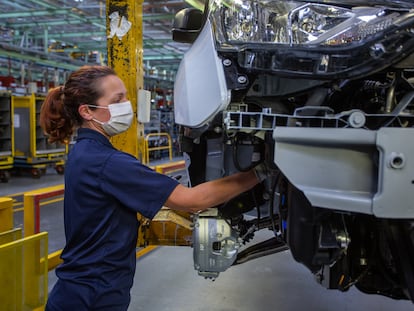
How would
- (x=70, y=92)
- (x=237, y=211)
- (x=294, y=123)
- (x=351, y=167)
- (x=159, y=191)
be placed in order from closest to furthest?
(x=351, y=167) < (x=294, y=123) < (x=159, y=191) < (x=70, y=92) < (x=237, y=211)

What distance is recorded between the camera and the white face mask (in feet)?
5.87

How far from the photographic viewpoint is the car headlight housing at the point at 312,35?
141 cm

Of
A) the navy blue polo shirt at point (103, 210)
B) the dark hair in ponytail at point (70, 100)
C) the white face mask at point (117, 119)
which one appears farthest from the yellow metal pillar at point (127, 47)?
the navy blue polo shirt at point (103, 210)

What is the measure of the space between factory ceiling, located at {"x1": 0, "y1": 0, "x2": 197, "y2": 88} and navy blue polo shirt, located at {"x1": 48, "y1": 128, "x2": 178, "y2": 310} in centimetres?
717

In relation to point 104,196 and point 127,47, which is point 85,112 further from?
Result: point 127,47

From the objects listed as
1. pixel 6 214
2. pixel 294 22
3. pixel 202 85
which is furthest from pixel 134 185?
pixel 6 214

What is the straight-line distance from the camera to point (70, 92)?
1.78 metres

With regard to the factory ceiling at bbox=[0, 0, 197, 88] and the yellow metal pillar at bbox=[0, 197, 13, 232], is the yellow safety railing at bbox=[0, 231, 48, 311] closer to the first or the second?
the yellow metal pillar at bbox=[0, 197, 13, 232]

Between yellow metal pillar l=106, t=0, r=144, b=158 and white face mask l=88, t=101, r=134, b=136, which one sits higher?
yellow metal pillar l=106, t=0, r=144, b=158

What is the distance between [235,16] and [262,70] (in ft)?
0.95

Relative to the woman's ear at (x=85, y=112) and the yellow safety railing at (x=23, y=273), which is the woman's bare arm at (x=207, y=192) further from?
the yellow safety railing at (x=23, y=273)

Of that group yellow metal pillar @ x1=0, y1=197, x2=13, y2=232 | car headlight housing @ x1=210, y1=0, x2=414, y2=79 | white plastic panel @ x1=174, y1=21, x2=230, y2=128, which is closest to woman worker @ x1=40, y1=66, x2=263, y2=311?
white plastic panel @ x1=174, y1=21, x2=230, y2=128

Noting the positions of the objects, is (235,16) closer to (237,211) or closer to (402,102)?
(402,102)

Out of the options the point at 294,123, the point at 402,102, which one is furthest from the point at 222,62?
the point at 402,102
